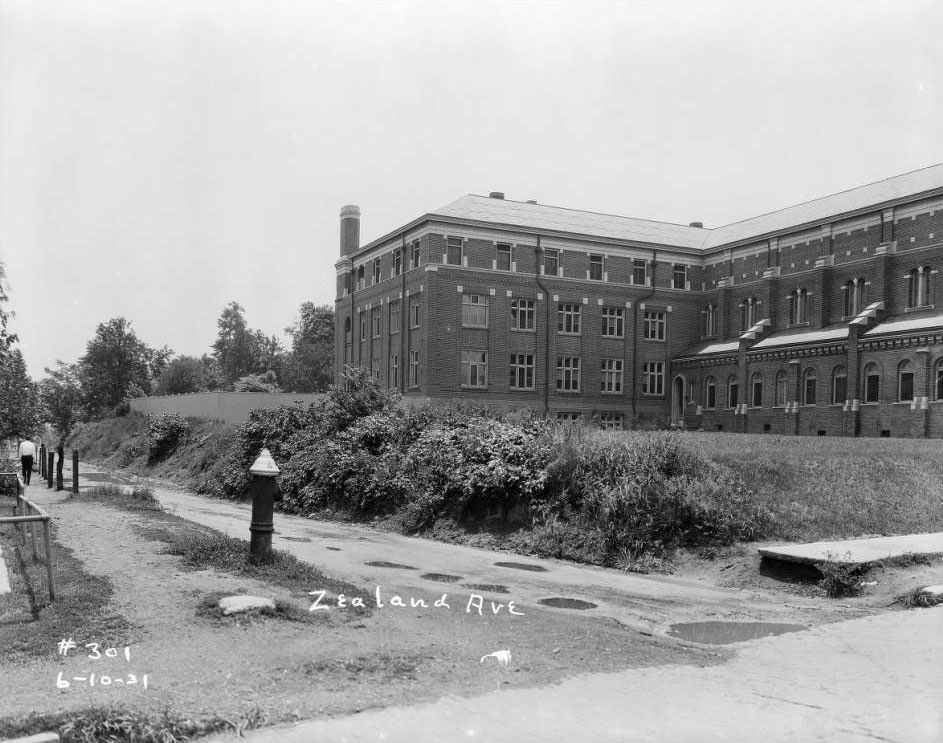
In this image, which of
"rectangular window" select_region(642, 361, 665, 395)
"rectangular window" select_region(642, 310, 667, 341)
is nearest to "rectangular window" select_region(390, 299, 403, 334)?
"rectangular window" select_region(642, 310, 667, 341)

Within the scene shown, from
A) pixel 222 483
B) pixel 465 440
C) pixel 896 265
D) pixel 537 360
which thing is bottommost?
pixel 222 483

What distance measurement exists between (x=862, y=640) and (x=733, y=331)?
51589 millimetres

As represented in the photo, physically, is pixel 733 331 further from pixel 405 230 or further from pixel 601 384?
pixel 405 230

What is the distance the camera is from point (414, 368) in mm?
53344

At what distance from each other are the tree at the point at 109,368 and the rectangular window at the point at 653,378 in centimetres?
5150

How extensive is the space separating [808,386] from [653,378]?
38.9 feet

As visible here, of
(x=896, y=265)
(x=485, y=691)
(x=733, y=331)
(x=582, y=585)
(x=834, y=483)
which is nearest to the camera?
(x=485, y=691)

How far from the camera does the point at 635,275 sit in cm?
5784

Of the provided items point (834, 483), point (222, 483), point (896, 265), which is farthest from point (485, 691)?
point (896, 265)

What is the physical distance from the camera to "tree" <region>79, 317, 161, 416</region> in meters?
85.7

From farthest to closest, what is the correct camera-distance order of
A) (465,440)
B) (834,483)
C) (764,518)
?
(465,440) < (834,483) < (764,518)

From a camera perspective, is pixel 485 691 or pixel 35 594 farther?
pixel 35 594

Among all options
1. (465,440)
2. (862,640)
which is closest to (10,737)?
(862,640)

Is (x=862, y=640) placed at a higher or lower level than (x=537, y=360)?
lower
